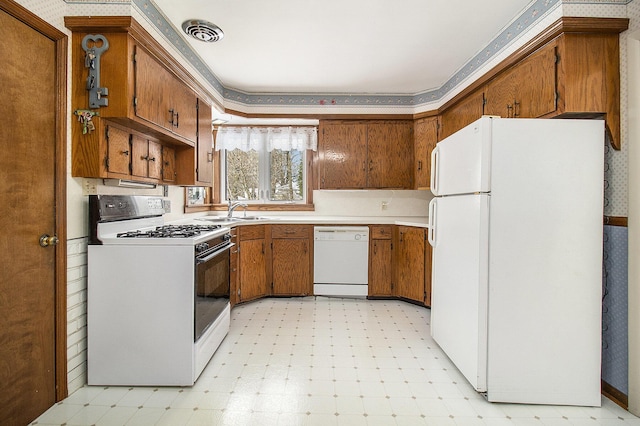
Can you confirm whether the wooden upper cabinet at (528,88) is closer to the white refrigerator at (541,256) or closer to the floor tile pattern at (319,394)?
the white refrigerator at (541,256)

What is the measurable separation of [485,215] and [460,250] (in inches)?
13.3

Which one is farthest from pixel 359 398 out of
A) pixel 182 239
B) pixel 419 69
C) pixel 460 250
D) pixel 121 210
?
pixel 419 69

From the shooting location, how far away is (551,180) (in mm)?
1720

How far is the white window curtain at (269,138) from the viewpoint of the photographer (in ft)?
12.9

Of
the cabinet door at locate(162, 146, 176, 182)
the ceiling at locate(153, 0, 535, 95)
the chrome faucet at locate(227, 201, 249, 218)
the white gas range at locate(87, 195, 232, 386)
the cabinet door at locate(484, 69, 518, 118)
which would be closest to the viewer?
the white gas range at locate(87, 195, 232, 386)

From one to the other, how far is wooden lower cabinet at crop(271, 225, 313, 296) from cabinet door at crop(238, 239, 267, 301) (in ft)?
0.39

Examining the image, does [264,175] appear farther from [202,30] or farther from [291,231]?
[202,30]

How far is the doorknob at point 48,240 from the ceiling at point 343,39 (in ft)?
5.27

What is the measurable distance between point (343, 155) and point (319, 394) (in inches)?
105

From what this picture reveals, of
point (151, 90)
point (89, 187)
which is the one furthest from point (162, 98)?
point (89, 187)

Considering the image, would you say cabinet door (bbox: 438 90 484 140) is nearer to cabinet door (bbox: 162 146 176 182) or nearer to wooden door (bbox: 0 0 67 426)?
cabinet door (bbox: 162 146 176 182)

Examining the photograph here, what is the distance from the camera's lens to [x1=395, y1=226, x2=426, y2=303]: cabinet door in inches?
129

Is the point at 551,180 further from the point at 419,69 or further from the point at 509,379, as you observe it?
the point at 419,69

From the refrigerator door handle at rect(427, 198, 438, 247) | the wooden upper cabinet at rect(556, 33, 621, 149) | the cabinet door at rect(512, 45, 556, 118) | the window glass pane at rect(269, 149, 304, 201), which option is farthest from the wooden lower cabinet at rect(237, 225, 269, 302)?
the wooden upper cabinet at rect(556, 33, 621, 149)
